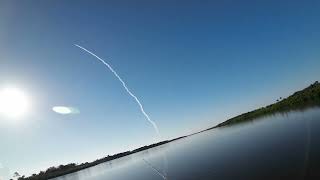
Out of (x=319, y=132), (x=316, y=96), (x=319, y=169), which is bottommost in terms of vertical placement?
(x=319, y=169)

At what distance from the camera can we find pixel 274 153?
43281 millimetres

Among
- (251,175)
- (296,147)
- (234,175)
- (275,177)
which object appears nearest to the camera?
(275,177)

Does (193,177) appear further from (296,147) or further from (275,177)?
(275,177)

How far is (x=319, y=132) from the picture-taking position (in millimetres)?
48562

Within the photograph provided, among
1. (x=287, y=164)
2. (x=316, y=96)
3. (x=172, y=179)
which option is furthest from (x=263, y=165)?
(x=316, y=96)

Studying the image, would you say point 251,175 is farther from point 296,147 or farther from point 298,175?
point 296,147

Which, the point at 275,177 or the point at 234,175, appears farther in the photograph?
the point at 234,175

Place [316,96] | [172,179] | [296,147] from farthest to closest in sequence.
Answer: [316,96], [172,179], [296,147]

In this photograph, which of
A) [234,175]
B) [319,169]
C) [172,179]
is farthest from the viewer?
[172,179]

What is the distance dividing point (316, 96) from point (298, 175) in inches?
5895

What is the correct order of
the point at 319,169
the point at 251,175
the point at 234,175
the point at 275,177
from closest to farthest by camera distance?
the point at 319,169 → the point at 275,177 → the point at 251,175 → the point at 234,175

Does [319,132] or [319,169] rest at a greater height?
[319,132]

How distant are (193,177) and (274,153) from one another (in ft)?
36.7

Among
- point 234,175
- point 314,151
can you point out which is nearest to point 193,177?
point 234,175
